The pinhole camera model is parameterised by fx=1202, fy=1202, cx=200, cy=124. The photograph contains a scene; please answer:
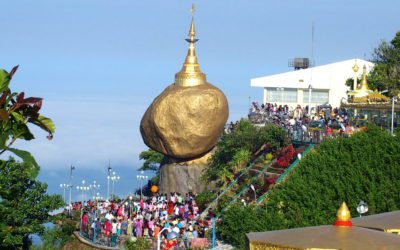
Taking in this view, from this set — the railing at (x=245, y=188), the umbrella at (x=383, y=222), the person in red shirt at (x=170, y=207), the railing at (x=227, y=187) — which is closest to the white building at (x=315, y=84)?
the railing at (x=227, y=187)

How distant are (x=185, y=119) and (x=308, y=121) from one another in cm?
522

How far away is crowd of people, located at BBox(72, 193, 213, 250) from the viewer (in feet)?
124

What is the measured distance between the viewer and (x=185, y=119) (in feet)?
154

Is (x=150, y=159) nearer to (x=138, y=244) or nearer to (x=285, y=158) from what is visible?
(x=285, y=158)

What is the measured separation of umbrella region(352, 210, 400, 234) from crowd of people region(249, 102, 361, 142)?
2171 centimetres

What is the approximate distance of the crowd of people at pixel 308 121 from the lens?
4581cm

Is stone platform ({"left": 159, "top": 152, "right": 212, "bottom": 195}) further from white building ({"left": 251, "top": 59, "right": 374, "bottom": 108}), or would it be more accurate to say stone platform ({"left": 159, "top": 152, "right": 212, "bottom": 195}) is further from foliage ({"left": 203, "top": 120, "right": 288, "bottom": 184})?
white building ({"left": 251, "top": 59, "right": 374, "bottom": 108})

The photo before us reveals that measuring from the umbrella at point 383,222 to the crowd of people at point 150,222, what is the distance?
616 inches

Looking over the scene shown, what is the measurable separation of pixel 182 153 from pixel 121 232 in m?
8.39

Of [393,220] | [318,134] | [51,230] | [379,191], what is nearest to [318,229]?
[393,220]

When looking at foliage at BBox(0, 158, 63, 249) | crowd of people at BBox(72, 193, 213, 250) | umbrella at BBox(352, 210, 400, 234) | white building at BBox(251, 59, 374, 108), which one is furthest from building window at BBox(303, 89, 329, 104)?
umbrella at BBox(352, 210, 400, 234)

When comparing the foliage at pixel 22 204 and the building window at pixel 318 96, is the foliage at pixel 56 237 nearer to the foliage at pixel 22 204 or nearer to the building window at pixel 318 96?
the foliage at pixel 22 204

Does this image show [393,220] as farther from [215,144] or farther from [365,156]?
[215,144]

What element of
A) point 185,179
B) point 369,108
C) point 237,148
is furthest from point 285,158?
point 185,179
